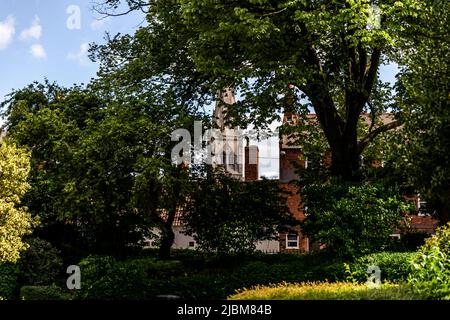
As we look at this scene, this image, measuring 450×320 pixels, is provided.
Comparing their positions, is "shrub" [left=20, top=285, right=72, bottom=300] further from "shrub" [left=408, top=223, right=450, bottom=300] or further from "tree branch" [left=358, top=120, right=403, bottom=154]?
"shrub" [left=408, top=223, right=450, bottom=300]

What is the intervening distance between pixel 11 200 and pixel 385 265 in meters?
13.5

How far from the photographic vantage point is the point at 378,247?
2130 centimetres

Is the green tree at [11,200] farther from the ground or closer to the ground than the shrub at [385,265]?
farther from the ground

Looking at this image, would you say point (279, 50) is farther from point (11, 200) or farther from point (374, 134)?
point (11, 200)

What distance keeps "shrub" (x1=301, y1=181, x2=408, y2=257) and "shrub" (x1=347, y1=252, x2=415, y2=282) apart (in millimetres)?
685

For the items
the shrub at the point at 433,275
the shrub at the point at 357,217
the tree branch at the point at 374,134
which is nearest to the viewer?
the shrub at the point at 433,275

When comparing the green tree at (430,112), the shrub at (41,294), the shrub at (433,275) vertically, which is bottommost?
the shrub at (41,294)

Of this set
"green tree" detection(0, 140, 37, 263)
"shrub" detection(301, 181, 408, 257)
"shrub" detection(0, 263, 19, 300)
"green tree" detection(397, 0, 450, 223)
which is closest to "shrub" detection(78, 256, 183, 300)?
"green tree" detection(0, 140, 37, 263)

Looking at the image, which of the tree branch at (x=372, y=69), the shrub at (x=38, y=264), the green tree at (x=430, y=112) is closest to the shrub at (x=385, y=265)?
the green tree at (x=430, y=112)

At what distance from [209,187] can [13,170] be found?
8.15 meters

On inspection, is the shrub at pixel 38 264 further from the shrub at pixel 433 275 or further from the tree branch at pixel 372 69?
the shrub at pixel 433 275

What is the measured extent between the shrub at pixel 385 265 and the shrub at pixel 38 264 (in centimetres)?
1193

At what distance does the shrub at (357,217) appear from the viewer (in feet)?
69.2
